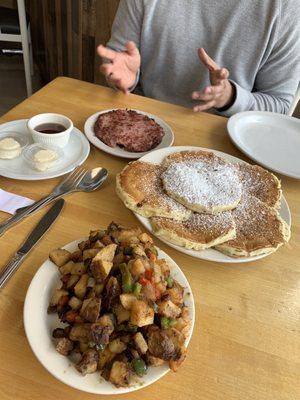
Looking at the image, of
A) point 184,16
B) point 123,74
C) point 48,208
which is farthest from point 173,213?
point 184,16

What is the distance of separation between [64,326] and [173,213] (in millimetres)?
399

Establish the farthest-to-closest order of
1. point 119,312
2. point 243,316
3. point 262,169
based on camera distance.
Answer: point 262,169 → point 243,316 → point 119,312

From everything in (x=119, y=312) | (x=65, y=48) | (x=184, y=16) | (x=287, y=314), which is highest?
(x=184, y=16)

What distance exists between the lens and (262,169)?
1.18m

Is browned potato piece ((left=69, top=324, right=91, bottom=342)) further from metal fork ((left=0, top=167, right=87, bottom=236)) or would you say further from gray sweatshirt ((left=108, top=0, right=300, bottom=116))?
gray sweatshirt ((left=108, top=0, right=300, bottom=116))

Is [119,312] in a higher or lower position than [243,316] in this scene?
higher

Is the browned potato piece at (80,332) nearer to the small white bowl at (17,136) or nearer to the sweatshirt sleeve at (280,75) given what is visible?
the small white bowl at (17,136)

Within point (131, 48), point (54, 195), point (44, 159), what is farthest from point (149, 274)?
point (131, 48)

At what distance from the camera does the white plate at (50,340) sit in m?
0.62

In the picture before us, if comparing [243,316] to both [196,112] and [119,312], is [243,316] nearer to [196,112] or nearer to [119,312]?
[119,312]

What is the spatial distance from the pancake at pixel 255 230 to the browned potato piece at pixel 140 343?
13.7 inches

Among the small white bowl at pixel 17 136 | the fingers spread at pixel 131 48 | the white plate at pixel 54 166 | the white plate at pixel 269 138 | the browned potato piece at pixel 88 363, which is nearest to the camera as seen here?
the browned potato piece at pixel 88 363

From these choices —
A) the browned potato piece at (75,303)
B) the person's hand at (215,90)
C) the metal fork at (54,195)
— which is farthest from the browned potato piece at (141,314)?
the person's hand at (215,90)

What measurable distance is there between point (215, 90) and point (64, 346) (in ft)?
3.78
